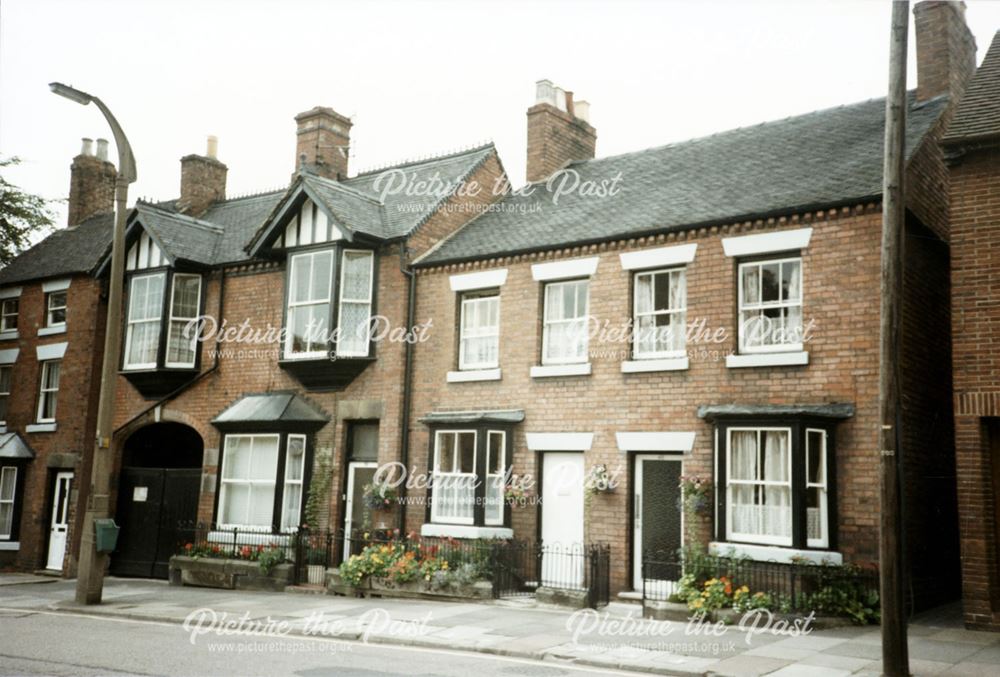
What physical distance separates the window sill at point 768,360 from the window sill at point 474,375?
16.1 ft

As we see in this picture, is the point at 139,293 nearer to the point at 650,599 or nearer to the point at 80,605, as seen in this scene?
the point at 80,605

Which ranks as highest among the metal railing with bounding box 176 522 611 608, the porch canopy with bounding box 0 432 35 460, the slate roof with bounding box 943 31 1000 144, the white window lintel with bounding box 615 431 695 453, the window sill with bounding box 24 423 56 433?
the slate roof with bounding box 943 31 1000 144

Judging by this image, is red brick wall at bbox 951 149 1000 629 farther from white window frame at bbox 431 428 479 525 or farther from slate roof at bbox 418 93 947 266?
white window frame at bbox 431 428 479 525

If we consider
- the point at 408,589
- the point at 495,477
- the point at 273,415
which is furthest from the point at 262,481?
the point at 495,477

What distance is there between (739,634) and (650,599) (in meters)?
2.22

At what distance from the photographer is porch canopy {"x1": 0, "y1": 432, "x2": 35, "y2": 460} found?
23719mm

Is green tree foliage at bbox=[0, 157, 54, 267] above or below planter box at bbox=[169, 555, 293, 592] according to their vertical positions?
above

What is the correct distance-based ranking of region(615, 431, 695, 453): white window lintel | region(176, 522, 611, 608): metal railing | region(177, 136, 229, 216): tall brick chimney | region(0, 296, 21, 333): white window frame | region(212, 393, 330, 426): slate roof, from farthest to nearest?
region(177, 136, 229, 216): tall brick chimney → region(0, 296, 21, 333): white window frame → region(212, 393, 330, 426): slate roof → region(176, 522, 611, 608): metal railing → region(615, 431, 695, 453): white window lintel

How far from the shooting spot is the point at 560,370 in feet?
56.3

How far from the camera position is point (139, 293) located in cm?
2247

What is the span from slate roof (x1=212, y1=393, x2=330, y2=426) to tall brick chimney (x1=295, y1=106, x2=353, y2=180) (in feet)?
22.0

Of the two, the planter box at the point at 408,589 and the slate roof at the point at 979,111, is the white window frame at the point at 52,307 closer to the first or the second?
the planter box at the point at 408,589

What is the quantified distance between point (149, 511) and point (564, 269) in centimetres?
1228

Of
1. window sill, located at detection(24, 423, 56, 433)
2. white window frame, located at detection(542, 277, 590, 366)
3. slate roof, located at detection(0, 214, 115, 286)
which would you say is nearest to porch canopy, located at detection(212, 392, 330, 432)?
white window frame, located at detection(542, 277, 590, 366)
